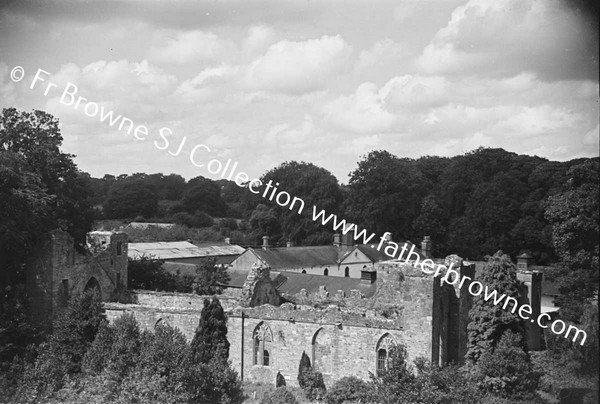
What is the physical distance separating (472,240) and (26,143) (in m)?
39.5

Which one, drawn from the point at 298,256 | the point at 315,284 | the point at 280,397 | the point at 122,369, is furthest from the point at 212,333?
the point at 298,256

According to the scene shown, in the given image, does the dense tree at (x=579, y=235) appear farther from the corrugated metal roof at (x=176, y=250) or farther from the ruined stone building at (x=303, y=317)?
the corrugated metal roof at (x=176, y=250)

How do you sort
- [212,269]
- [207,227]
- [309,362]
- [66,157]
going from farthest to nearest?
[207,227] → [212,269] → [66,157] → [309,362]

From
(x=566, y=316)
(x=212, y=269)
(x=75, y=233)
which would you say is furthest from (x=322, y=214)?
(x=566, y=316)

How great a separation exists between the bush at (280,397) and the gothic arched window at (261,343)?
7.16ft

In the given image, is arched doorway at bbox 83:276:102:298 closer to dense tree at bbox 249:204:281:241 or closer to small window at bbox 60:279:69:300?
small window at bbox 60:279:69:300

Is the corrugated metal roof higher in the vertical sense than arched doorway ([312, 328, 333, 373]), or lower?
higher

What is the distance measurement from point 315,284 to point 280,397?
64.8 feet

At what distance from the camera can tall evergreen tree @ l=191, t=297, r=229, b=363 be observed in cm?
2565

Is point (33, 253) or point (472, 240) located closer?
point (33, 253)

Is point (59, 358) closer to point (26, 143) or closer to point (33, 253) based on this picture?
point (33, 253)

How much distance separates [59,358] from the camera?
26.3 m

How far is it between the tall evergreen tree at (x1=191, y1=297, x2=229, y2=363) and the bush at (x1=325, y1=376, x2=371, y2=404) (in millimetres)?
4525

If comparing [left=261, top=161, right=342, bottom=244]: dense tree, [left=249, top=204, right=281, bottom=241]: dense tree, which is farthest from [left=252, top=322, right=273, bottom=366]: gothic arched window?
[left=249, top=204, right=281, bottom=241]: dense tree
